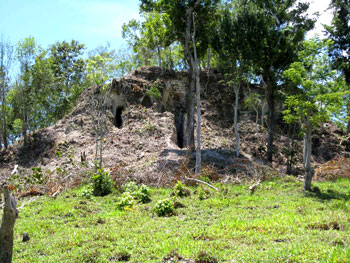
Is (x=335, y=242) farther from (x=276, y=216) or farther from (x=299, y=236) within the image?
(x=276, y=216)

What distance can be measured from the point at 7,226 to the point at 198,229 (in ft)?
13.7

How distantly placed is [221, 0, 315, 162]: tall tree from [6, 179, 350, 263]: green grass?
9919 mm

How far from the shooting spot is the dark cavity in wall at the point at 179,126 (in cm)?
2314

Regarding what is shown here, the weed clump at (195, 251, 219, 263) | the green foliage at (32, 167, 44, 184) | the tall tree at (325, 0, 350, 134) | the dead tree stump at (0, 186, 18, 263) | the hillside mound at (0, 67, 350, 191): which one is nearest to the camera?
the dead tree stump at (0, 186, 18, 263)

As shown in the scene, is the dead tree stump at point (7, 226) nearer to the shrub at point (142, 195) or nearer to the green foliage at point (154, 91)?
the shrub at point (142, 195)

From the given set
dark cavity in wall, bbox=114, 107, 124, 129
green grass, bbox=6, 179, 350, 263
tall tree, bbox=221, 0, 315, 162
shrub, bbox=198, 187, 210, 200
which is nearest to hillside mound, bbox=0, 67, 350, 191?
dark cavity in wall, bbox=114, 107, 124, 129

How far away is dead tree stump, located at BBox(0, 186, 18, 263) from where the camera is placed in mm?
4508

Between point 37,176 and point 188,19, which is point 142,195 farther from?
point 188,19

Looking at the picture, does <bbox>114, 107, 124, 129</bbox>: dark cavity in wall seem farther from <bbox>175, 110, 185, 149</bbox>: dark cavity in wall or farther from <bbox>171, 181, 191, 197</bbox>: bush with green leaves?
<bbox>171, 181, 191, 197</bbox>: bush with green leaves

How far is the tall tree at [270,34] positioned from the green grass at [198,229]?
992cm

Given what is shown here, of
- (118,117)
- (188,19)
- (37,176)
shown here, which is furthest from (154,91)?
(37,176)

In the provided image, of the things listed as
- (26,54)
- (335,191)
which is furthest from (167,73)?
(335,191)

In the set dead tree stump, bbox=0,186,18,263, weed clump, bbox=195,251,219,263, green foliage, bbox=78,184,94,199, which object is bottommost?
green foliage, bbox=78,184,94,199

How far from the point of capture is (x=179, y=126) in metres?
23.6
